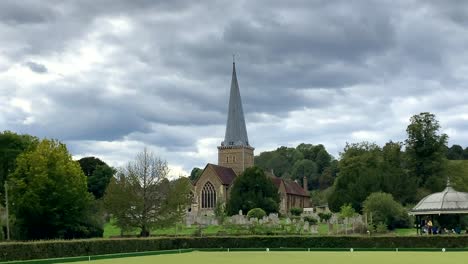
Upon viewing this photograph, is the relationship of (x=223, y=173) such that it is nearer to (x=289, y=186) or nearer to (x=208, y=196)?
(x=208, y=196)

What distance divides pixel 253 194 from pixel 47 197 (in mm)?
39638

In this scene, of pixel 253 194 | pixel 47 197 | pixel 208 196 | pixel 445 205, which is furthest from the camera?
pixel 208 196

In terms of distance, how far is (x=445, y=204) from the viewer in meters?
46.9

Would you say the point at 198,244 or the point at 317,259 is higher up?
the point at 198,244

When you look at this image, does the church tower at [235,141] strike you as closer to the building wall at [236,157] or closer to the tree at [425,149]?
the building wall at [236,157]

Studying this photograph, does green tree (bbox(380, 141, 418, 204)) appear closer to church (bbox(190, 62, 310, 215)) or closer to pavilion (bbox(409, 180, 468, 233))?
pavilion (bbox(409, 180, 468, 233))

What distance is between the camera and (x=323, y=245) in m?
45.8

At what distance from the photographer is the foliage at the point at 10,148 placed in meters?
67.1

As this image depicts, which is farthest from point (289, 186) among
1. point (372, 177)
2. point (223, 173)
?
point (372, 177)

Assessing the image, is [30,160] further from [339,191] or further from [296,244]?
[339,191]

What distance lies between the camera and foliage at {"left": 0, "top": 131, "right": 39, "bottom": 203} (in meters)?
67.1

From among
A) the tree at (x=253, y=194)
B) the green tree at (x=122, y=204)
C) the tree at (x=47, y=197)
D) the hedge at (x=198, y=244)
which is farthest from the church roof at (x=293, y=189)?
the hedge at (x=198, y=244)

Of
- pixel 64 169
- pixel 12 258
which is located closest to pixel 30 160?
pixel 64 169

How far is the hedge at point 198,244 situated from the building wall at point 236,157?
66344 mm
